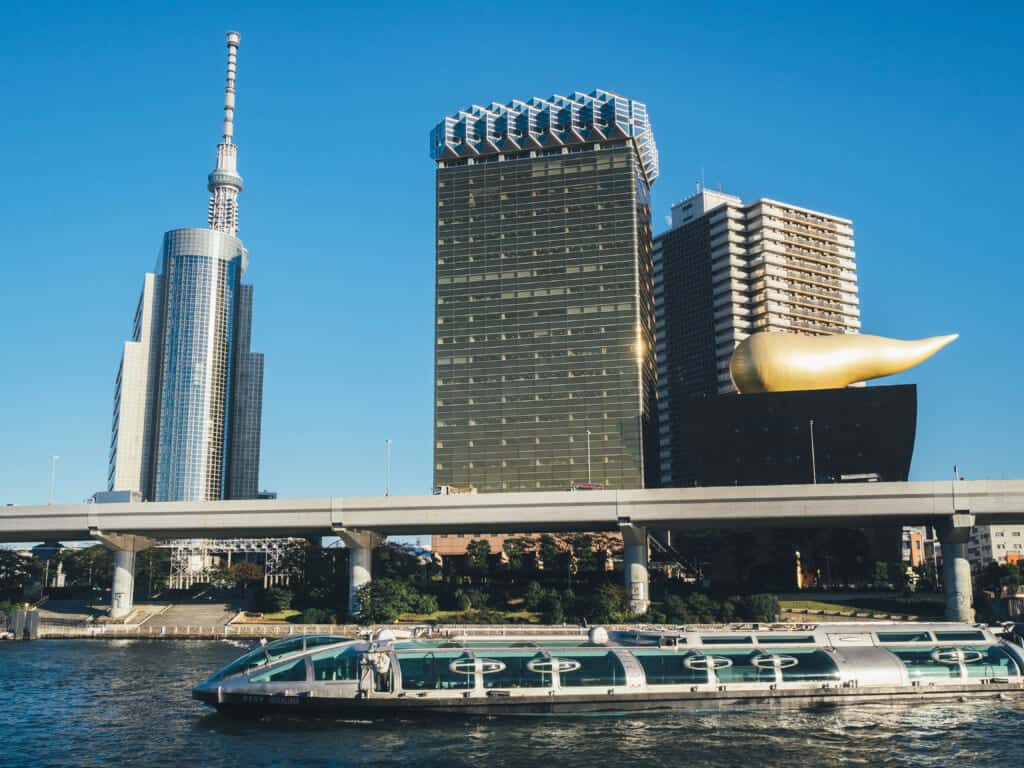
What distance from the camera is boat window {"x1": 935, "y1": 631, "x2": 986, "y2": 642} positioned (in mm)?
61500

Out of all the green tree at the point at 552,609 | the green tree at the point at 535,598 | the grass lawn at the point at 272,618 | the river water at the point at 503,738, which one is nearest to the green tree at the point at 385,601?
the grass lawn at the point at 272,618

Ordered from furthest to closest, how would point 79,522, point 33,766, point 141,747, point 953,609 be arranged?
point 79,522, point 953,609, point 141,747, point 33,766

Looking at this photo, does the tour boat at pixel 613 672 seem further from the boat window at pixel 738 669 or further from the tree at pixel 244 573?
the tree at pixel 244 573

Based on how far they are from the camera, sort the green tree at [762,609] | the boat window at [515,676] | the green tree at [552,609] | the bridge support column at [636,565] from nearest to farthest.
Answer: the boat window at [515,676], the green tree at [762,609], the green tree at [552,609], the bridge support column at [636,565]

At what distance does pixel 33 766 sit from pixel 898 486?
9667 centimetres

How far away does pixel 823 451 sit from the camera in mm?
144125

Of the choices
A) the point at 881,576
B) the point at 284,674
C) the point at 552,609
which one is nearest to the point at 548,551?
the point at 552,609

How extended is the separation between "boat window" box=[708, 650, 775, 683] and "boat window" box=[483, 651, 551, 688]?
10.0 m

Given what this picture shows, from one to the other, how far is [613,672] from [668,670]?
3.22 meters

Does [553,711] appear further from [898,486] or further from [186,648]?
[898,486]

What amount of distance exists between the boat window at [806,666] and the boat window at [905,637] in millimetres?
4960

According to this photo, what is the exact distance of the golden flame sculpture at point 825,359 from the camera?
478ft

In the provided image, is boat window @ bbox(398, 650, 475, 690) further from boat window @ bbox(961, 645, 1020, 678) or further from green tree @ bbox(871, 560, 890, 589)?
green tree @ bbox(871, 560, 890, 589)

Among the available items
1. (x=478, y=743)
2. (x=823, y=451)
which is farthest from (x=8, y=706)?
(x=823, y=451)
